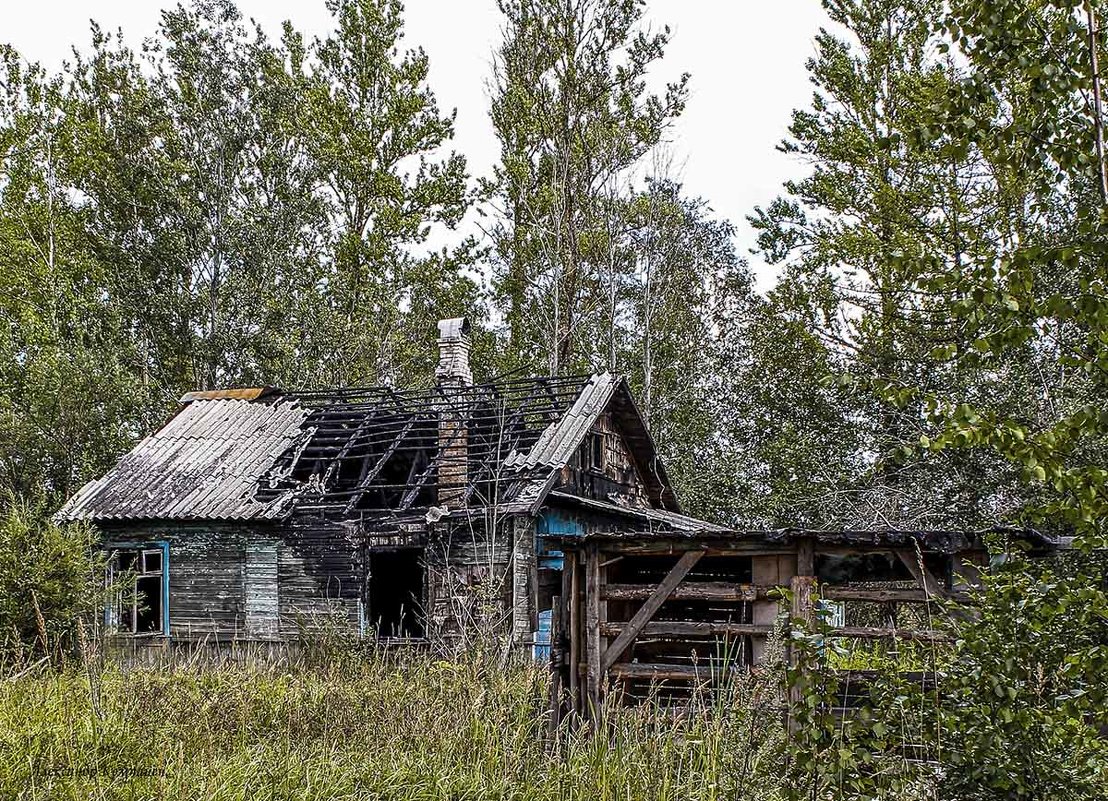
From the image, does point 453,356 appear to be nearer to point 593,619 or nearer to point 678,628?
point 593,619

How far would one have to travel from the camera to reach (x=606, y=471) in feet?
67.4

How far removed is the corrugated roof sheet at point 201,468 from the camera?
→ 18.2 m

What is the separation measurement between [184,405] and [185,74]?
14.0 meters

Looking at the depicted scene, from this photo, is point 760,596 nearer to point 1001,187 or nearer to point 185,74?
point 1001,187

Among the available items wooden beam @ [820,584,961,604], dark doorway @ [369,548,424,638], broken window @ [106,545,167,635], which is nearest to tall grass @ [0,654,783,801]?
wooden beam @ [820,584,961,604]

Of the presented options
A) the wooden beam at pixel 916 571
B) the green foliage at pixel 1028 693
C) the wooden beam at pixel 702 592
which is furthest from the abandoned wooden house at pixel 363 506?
the green foliage at pixel 1028 693

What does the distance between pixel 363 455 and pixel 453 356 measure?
278 cm

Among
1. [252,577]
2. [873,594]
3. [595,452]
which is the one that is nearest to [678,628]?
[873,594]

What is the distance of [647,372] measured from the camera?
29.1 metres

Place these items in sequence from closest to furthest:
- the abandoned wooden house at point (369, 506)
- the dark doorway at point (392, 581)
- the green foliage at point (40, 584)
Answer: the green foliage at point (40, 584) < the abandoned wooden house at point (369, 506) < the dark doorway at point (392, 581)

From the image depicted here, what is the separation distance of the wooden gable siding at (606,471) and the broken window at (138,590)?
7991mm

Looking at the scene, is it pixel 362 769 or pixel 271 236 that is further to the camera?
pixel 271 236

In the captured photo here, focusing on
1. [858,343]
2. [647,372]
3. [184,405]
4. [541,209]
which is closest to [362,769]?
[184,405]

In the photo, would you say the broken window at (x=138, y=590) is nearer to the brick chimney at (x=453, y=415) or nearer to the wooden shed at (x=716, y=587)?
the brick chimney at (x=453, y=415)
